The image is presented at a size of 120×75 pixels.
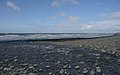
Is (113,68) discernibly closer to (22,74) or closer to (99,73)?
(99,73)

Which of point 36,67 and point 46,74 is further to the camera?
point 36,67

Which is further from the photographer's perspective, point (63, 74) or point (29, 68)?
point (29, 68)

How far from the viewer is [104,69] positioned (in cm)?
1152

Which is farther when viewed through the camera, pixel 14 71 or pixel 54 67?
pixel 54 67

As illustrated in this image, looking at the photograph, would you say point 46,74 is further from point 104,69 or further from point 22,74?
point 104,69

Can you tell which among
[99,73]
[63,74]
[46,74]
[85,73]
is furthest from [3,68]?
[99,73]

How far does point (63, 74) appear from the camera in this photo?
10.3 meters

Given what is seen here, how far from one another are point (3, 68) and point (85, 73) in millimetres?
5267

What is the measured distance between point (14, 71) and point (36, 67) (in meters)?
1.66

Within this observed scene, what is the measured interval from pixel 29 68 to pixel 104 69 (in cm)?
483

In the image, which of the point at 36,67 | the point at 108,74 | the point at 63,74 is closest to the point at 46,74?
the point at 63,74

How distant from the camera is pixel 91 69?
11.4 meters

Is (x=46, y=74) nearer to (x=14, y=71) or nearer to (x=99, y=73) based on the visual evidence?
(x=14, y=71)

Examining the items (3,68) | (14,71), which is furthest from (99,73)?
(3,68)
